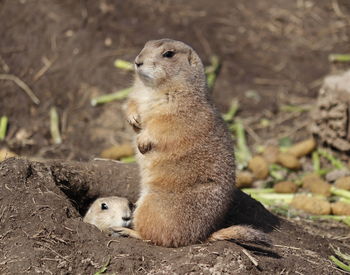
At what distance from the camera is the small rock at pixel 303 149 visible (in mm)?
8297

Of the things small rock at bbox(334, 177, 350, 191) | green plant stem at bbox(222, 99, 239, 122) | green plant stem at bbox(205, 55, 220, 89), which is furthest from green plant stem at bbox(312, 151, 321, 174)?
green plant stem at bbox(205, 55, 220, 89)

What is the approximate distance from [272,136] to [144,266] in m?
5.29

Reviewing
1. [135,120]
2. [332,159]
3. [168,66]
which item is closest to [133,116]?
[135,120]

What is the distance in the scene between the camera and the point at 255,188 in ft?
24.6

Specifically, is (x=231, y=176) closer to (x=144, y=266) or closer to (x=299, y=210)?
(x=144, y=266)

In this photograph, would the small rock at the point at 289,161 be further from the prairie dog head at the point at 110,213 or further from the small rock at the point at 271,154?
the prairie dog head at the point at 110,213

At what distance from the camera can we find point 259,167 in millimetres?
7680

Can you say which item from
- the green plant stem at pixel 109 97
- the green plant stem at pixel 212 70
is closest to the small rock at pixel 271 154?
the green plant stem at pixel 212 70

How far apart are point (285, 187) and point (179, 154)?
105 inches

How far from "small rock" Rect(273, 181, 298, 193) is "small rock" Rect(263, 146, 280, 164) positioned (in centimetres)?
95

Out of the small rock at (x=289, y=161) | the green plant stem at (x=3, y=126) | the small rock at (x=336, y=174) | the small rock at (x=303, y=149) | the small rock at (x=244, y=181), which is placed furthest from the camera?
the small rock at (x=303, y=149)

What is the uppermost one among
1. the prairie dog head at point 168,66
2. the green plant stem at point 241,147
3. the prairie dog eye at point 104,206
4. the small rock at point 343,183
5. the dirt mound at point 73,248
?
the prairie dog head at point 168,66

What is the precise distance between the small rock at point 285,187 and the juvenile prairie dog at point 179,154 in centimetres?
212

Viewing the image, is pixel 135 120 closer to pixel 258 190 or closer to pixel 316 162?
pixel 258 190
